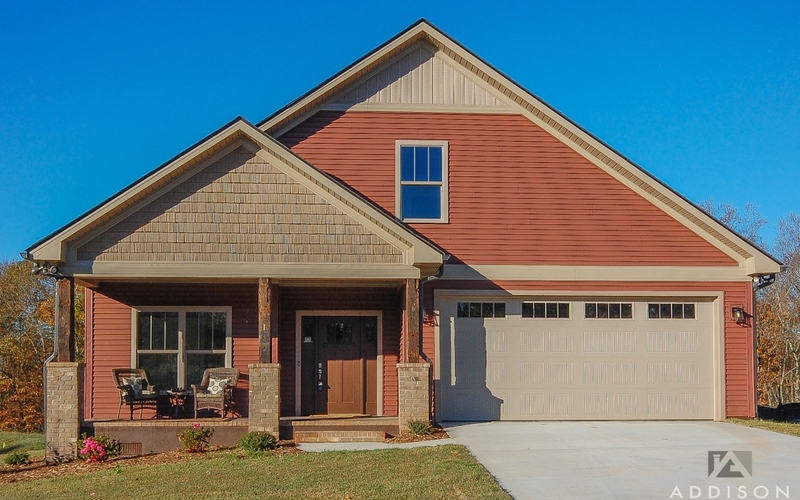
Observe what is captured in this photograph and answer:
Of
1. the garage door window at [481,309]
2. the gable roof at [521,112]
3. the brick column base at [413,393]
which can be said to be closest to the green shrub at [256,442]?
the brick column base at [413,393]

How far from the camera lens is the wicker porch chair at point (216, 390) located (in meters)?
14.6

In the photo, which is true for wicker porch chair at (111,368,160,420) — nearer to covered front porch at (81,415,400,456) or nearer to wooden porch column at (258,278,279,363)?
covered front porch at (81,415,400,456)

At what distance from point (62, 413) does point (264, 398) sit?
3142mm

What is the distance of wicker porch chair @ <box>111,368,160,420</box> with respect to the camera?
1471cm

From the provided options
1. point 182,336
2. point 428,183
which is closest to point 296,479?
point 182,336

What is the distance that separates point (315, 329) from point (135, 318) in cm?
344

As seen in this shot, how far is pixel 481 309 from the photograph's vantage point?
1609 cm

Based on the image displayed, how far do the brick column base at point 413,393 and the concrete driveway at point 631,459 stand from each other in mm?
736

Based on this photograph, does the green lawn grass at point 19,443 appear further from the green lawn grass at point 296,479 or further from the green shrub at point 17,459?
the green lawn grass at point 296,479

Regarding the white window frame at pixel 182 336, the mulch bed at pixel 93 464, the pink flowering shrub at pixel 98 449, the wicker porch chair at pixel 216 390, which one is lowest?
the mulch bed at pixel 93 464

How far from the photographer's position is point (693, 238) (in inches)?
648

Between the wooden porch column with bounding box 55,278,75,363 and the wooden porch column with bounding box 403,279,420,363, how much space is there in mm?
5399

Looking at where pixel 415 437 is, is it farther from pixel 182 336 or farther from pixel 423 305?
pixel 182 336

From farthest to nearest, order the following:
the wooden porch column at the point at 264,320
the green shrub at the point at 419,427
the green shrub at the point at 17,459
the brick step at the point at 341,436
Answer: the brick step at the point at 341,436 < the green shrub at the point at 419,427 < the wooden porch column at the point at 264,320 < the green shrub at the point at 17,459
